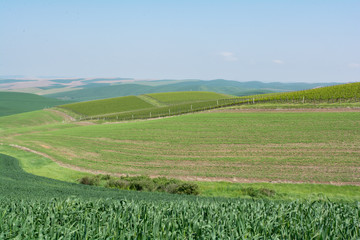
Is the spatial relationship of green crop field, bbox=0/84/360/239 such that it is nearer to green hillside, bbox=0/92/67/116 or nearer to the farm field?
the farm field

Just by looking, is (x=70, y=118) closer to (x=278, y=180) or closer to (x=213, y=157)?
(x=213, y=157)

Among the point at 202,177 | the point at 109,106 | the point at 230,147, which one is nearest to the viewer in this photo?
the point at 202,177

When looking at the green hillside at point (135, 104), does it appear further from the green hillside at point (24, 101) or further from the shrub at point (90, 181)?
the shrub at point (90, 181)

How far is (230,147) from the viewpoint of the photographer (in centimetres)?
3406

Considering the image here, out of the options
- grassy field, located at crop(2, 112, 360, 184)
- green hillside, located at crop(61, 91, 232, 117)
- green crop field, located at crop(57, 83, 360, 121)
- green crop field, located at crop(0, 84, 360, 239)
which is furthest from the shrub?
green hillside, located at crop(61, 91, 232, 117)

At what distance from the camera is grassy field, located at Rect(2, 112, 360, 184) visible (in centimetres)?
2681

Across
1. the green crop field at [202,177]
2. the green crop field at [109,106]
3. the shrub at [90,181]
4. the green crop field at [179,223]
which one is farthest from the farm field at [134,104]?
the green crop field at [179,223]

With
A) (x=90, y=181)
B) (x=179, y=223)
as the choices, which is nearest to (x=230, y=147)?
(x=90, y=181)

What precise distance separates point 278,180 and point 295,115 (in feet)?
72.3

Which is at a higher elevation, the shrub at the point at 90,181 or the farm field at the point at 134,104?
the farm field at the point at 134,104

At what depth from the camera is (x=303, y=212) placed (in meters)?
9.20

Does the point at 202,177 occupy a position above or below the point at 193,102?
below

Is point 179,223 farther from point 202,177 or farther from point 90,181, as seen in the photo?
point 90,181

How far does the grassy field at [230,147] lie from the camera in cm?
2681
